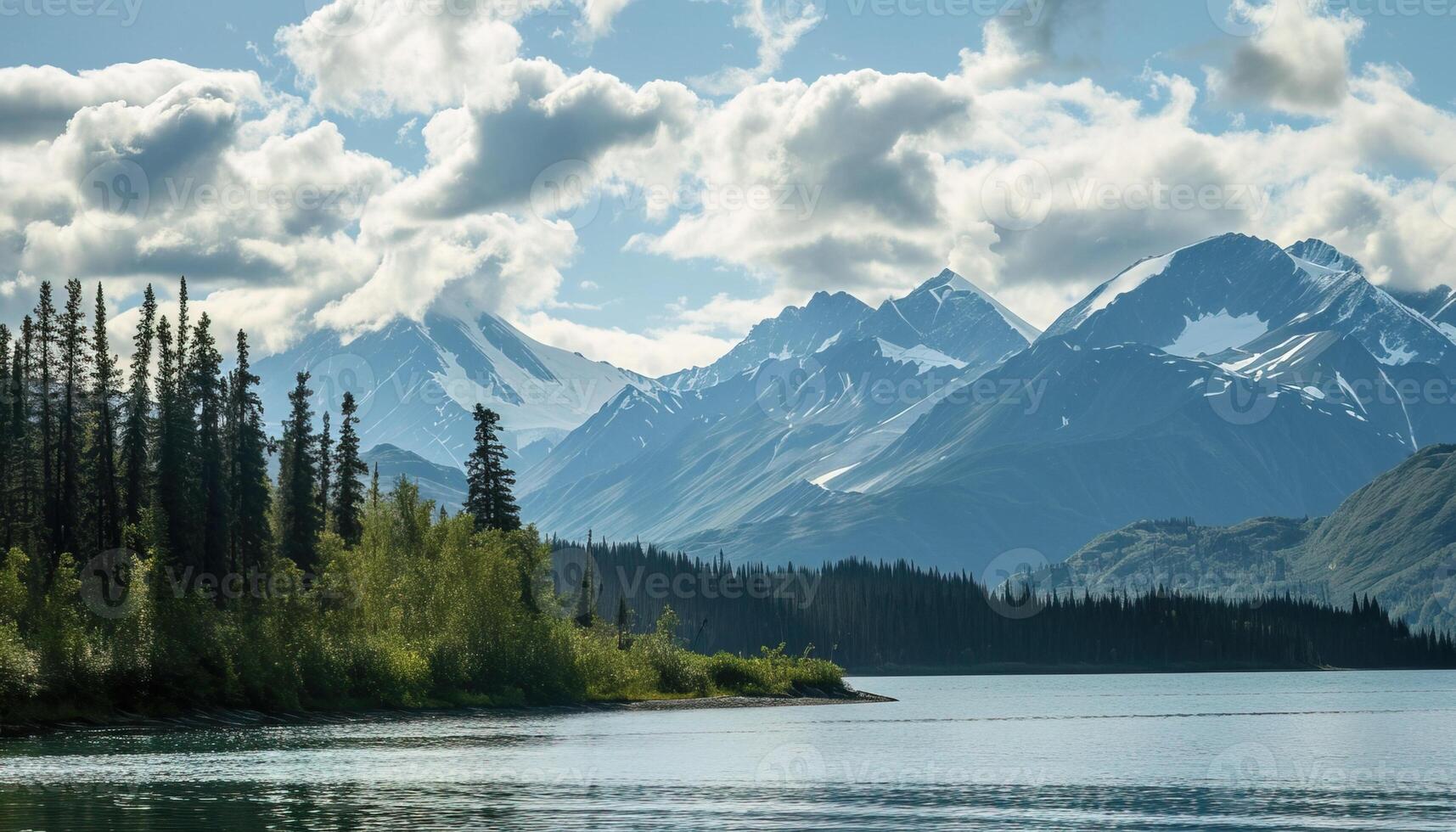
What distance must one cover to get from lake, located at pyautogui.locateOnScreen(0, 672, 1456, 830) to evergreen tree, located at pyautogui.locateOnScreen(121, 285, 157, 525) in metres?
28.1

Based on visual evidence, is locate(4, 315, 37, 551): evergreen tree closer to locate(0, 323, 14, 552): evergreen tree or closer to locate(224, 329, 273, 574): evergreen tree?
locate(0, 323, 14, 552): evergreen tree

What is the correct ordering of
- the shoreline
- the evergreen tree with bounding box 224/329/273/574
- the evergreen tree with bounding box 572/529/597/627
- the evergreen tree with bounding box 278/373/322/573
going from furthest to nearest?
the evergreen tree with bounding box 572/529/597/627, the evergreen tree with bounding box 278/373/322/573, the evergreen tree with bounding box 224/329/273/574, the shoreline

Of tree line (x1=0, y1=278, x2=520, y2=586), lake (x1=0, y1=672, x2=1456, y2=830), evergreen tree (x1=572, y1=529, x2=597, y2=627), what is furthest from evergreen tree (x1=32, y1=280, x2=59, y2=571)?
evergreen tree (x1=572, y1=529, x2=597, y2=627)

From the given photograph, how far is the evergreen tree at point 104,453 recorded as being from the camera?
4653 inches

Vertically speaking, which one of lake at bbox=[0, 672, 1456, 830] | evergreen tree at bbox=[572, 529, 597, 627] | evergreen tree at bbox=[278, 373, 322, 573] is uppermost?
evergreen tree at bbox=[278, 373, 322, 573]

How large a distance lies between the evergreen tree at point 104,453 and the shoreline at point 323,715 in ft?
65.2

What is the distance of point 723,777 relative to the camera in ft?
253

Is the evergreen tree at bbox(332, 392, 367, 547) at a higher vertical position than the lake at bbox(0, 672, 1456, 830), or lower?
higher

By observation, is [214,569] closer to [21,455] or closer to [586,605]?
[21,455]

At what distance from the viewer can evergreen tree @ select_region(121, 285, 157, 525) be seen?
120m

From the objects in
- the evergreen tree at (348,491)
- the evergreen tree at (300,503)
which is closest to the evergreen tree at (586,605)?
the evergreen tree at (348,491)

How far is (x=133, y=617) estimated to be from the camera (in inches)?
3875

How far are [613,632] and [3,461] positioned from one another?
6717cm

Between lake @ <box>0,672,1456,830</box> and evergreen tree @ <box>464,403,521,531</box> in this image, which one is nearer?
lake @ <box>0,672,1456,830</box>
